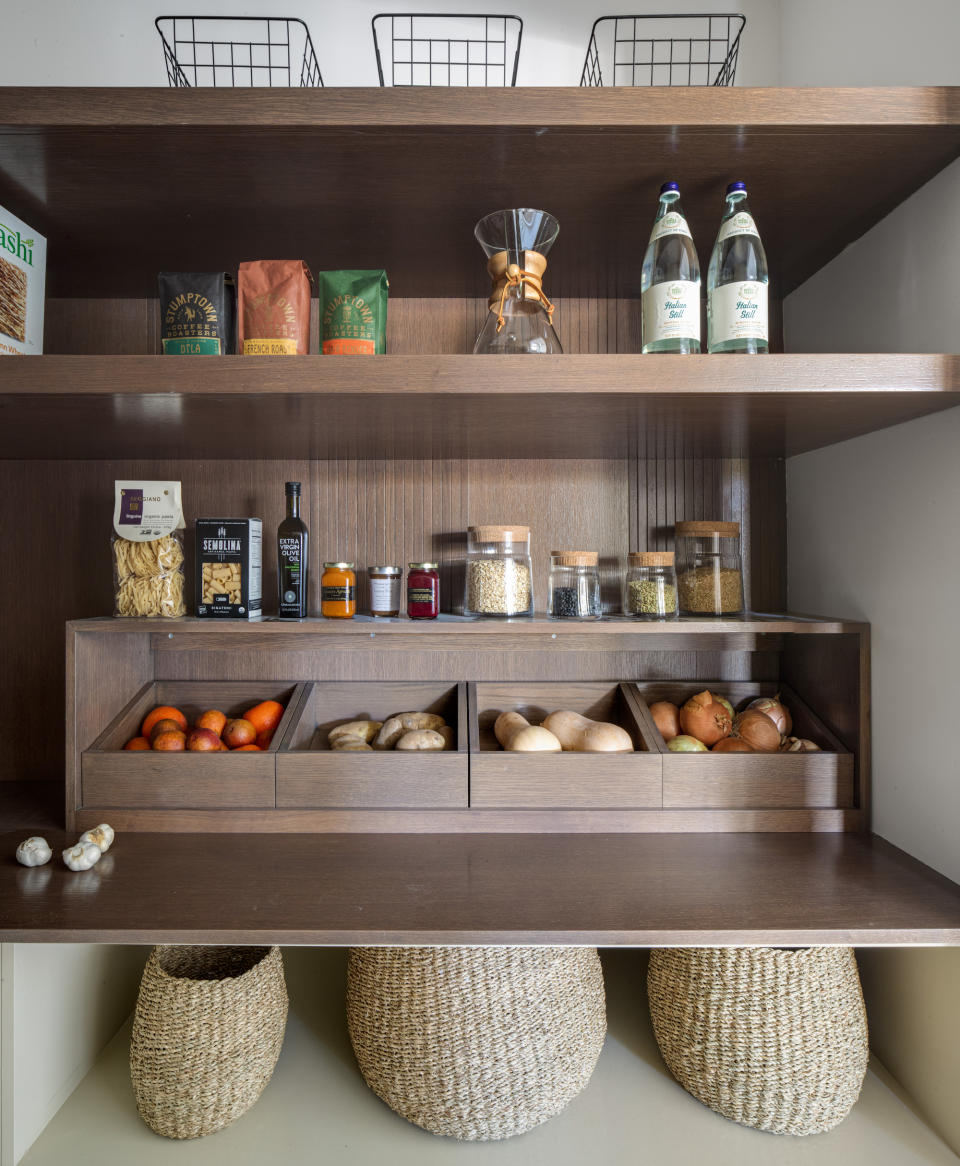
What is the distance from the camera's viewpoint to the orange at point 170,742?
48.2 inches

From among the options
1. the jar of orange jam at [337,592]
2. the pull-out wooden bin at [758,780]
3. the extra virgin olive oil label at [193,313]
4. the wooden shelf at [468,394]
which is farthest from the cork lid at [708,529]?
the extra virgin olive oil label at [193,313]

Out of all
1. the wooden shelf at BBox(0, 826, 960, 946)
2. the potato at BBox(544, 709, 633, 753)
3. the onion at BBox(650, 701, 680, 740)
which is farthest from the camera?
the onion at BBox(650, 701, 680, 740)

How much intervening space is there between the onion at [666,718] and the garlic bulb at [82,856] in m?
0.98

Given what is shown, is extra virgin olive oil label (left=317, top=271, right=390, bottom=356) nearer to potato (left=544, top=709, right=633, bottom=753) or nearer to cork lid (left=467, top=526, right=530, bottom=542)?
cork lid (left=467, top=526, right=530, bottom=542)

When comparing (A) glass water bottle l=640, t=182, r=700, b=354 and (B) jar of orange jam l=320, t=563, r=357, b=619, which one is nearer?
(A) glass water bottle l=640, t=182, r=700, b=354

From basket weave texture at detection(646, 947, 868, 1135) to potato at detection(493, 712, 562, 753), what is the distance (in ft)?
1.39

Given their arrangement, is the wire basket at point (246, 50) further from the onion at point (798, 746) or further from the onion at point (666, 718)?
the onion at point (798, 746)

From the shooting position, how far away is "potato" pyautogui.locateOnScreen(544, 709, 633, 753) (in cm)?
121

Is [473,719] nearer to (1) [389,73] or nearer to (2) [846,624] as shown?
(2) [846,624]

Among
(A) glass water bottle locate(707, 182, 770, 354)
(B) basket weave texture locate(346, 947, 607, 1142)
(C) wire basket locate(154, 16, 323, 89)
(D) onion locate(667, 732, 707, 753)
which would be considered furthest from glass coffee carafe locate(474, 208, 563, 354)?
(B) basket weave texture locate(346, 947, 607, 1142)

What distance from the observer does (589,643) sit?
141 cm

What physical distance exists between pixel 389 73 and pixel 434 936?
1653 millimetres

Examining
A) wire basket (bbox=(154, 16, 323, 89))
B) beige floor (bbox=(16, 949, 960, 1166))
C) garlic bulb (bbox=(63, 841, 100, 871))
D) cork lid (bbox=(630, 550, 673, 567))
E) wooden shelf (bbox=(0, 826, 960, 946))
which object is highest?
wire basket (bbox=(154, 16, 323, 89))

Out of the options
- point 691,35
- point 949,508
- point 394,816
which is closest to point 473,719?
point 394,816
